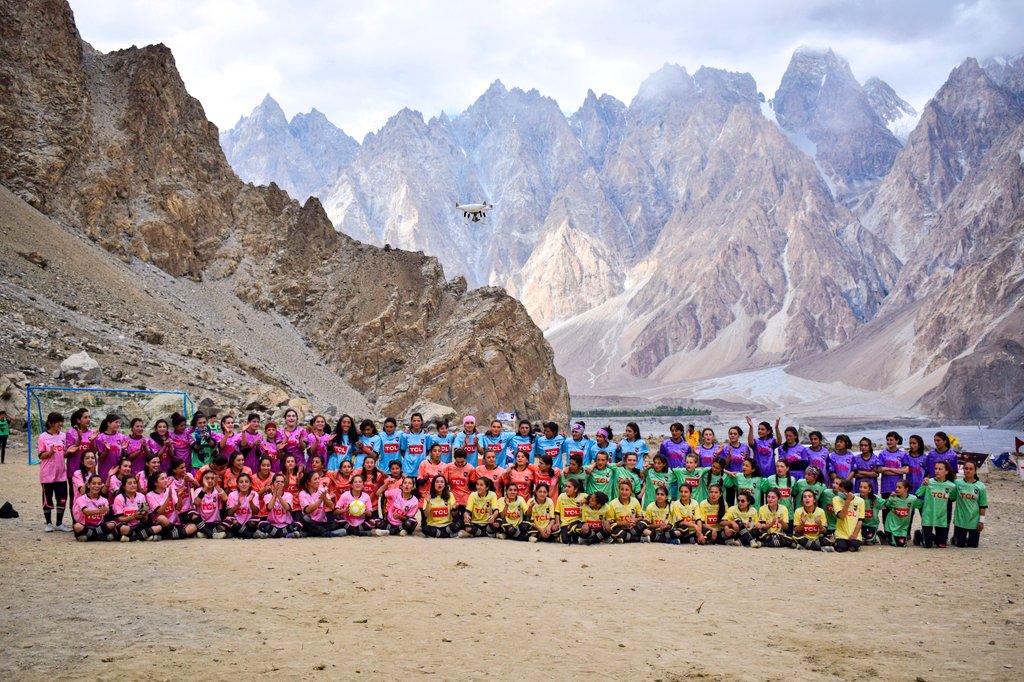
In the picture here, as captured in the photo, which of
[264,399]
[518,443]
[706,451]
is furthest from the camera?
[264,399]

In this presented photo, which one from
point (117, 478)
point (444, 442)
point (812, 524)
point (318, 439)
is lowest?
point (812, 524)

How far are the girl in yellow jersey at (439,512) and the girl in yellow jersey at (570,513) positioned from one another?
1693 mm

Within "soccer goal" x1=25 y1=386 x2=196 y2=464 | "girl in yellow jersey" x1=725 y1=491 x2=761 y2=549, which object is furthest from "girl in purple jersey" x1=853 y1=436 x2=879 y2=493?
"soccer goal" x1=25 y1=386 x2=196 y2=464

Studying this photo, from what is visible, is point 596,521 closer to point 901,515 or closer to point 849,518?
point 849,518

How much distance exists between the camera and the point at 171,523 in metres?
11.5

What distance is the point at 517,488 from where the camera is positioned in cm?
1306

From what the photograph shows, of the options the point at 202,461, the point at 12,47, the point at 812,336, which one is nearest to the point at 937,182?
the point at 812,336

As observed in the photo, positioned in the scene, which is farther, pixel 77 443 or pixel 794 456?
pixel 794 456

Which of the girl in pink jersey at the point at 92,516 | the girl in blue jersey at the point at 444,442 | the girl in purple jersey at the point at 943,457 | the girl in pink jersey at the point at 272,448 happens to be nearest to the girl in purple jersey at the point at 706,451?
the girl in purple jersey at the point at 943,457

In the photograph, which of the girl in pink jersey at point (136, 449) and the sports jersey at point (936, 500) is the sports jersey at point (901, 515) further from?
the girl in pink jersey at point (136, 449)

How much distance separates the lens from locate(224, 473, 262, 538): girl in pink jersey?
1187 centimetres

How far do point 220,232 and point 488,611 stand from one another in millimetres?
46341

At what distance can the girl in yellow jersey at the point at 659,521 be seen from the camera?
499 inches

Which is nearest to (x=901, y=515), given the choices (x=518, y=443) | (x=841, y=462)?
(x=841, y=462)
